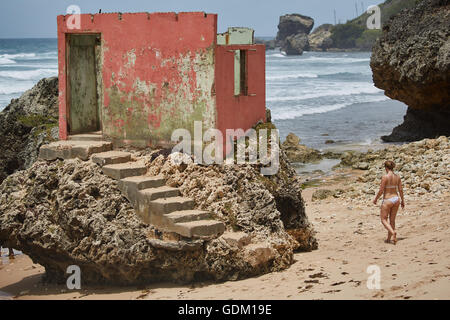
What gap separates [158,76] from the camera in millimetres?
10062

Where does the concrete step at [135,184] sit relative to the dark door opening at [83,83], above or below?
below

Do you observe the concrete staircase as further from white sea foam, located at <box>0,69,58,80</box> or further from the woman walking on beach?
white sea foam, located at <box>0,69,58,80</box>

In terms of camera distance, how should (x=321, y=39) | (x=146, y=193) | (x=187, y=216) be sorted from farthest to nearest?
(x=321, y=39)
(x=146, y=193)
(x=187, y=216)

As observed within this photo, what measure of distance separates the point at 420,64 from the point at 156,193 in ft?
40.4

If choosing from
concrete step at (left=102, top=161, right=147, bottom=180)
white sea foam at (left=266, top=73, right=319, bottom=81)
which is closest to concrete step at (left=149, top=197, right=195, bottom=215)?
concrete step at (left=102, top=161, right=147, bottom=180)

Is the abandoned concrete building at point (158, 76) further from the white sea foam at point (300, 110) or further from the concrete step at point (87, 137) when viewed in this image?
the white sea foam at point (300, 110)

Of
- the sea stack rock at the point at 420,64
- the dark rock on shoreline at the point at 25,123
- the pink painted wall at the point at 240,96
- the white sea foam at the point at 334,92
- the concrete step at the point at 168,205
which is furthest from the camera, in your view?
the white sea foam at the point at 334,92

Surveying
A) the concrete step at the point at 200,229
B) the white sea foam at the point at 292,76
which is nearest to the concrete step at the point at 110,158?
the concrete step at the point at 200,229

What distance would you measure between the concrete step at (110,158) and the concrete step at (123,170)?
0.32 ft

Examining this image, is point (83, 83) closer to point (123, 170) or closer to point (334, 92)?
point (123, 170)

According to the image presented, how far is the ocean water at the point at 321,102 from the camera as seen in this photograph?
26.2m

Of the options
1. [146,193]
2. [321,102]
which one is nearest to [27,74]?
[321,102]

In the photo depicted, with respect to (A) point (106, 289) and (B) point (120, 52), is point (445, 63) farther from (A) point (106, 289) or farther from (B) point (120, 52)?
(A) point (106, 289)

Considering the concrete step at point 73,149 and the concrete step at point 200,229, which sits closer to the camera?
the concrete step at point 200,229
